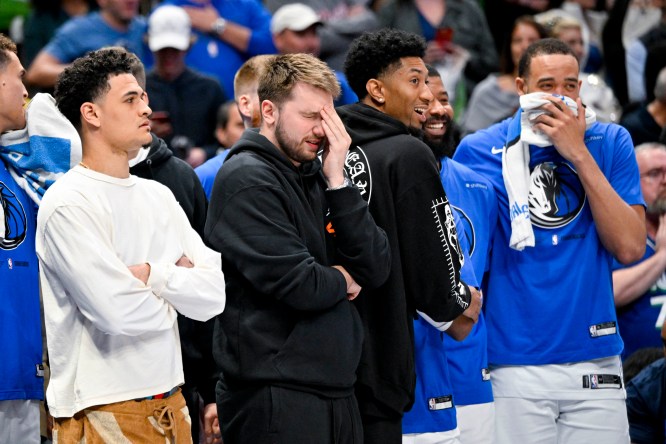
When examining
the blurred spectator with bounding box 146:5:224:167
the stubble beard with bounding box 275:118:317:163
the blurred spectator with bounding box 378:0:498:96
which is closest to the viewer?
the stubble beard with bounding box 275:118:317:163

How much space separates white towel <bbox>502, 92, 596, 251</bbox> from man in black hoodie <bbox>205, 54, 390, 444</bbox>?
1214 mm

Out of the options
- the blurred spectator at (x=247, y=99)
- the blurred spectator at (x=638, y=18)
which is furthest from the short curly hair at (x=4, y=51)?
the blurred spectator at (x=638, y=18)

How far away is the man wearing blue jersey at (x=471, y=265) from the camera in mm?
5047

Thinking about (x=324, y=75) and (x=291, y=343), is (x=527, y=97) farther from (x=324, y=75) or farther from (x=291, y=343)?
(x=291, y=343)

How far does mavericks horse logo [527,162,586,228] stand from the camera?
5.28m

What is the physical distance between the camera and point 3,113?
439 cm

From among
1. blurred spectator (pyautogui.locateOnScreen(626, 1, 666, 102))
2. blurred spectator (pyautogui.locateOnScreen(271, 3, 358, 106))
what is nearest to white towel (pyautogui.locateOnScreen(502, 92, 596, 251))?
blurred spectator (pyautogui.locateOnScreen(271, 3, 358, 106))

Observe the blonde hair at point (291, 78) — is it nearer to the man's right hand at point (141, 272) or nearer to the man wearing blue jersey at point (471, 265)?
the man's right hand at point (141, 272)

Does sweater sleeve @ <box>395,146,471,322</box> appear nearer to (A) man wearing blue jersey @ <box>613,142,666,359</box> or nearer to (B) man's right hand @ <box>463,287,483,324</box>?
(B) man's right hand @ <box>463,287,483,324</box>

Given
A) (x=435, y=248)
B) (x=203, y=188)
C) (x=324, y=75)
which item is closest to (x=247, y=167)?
(x=324, y=75)

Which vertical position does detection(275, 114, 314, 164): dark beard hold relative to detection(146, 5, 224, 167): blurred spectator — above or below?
below

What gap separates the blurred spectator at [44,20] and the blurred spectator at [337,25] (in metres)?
1.82

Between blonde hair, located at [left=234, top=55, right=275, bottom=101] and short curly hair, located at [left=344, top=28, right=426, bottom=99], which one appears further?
blonde hair, located at [left=234, top=55, right=275, bottom=101]

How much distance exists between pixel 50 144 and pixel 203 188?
967 mm
